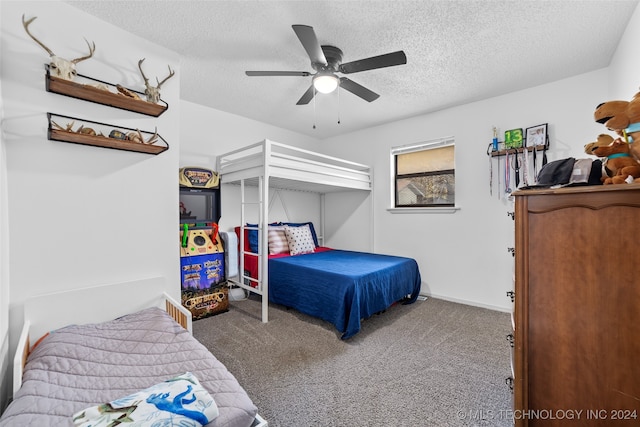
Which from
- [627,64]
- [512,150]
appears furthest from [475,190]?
[627,64]

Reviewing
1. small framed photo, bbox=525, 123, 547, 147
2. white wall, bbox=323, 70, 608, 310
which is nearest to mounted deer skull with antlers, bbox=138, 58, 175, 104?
white wall, bbox=323, 70, 608, 310

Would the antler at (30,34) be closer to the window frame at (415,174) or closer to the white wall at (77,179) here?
A: the white wall at (77,179)

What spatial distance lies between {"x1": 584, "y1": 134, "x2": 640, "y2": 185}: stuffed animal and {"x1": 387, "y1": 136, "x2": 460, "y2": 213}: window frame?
2.24 metres

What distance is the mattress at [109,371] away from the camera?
95 centimetres

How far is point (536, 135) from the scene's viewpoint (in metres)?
2.80

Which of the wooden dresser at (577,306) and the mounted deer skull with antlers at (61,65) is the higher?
the mounted deer skull with antlers at (61,65)

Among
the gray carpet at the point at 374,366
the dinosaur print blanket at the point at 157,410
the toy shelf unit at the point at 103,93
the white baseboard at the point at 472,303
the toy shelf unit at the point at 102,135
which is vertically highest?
the toy shelf unit at the point at 103,93

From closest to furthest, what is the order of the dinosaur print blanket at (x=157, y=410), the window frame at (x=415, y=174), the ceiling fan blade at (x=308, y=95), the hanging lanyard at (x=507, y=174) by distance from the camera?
the dinosaur print blanket at (x=157, y=410), the ceiling fan blade at (x=308, y=95), the hanging lanyard at (x=507, y=174), the window frame at (x=415, y=174)

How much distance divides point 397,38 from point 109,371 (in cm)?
271

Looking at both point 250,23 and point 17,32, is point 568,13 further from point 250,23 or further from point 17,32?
point 17,32

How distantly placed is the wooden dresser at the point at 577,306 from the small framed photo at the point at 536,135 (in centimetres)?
219

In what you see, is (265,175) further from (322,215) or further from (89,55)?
(322,215)

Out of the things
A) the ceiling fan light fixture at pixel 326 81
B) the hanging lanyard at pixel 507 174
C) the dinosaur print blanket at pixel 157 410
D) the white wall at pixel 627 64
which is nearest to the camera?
the dinosaur print blanket at pixel 157 410

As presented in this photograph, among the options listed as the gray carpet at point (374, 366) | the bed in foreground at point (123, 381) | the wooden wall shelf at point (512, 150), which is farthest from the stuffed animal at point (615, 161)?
the wooden wall shelf at point (512, 150)
